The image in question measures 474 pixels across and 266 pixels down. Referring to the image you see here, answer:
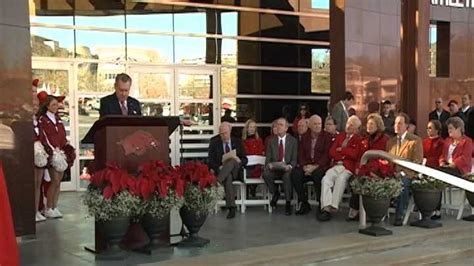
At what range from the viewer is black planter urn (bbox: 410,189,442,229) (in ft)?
24.4

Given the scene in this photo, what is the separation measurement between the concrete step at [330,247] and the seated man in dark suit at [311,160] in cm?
137

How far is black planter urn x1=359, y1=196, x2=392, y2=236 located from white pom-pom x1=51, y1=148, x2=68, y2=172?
3901 mm

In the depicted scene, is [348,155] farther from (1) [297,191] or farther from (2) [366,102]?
(2) [366,102]

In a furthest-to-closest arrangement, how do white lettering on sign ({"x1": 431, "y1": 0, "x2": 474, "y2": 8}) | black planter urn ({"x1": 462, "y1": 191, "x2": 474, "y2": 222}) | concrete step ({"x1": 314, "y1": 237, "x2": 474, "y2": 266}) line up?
1. white lettering on sign ({"x1": 431, "y1": 0, "x2": 474, "y2": 8})
2. black planter urn ({"x1": 462, "y1": 191, "x2": 474, "y2": 222})
3. concrete step ({"x1": 314, "y1": 237, "x2": 474, "y2": 266})

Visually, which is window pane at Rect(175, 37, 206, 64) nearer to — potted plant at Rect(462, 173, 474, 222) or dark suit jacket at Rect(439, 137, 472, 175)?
dark suit jacket at Rect(439, 137, 472, 175)

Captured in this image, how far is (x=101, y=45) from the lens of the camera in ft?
39.4

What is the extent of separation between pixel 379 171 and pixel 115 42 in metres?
6.79

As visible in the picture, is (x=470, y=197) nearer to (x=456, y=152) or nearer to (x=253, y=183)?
(x=456, y=152)

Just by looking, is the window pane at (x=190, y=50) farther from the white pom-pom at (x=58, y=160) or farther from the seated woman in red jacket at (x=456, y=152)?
the seated woman in red jacket at (x=456, y=152)

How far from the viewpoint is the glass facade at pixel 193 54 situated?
11633mm

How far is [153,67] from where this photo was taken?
12.7 m

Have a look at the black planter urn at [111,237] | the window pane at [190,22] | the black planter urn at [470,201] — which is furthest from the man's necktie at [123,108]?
the window pane at [190,22]

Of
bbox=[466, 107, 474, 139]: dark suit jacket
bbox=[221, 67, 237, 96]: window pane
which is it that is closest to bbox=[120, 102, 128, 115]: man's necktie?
bbox=[221, 67, 237, 96]: window pane

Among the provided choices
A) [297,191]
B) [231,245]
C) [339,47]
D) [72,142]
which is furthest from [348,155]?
[72,142]
